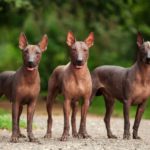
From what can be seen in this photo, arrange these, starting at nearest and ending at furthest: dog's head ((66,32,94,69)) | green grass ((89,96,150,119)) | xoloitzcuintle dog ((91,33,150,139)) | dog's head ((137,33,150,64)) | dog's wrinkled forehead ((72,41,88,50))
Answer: dog's head ((66,32,94,69)) → dog's wrinkled forehead ((72,41,88,50)) → dog's head ((137,33,150,64)) → xoloitzcuintle dog ((91,33,150,139)) → green grass ((89,96,150,119))

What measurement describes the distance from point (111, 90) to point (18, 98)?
261 cm

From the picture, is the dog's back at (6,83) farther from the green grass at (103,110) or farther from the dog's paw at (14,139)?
the green grass at (103,110)

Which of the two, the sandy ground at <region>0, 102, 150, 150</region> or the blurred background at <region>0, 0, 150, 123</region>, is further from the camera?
the blurred background at <region>0, 0, 150, 123</region>

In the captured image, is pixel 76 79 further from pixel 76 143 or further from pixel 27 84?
pixel 76 143

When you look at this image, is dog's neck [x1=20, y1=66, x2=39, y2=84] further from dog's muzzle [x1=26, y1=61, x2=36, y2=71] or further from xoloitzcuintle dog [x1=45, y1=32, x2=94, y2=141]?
xoloitzcuintle dog [x1=45, y1=32, x2=94, y2=141]

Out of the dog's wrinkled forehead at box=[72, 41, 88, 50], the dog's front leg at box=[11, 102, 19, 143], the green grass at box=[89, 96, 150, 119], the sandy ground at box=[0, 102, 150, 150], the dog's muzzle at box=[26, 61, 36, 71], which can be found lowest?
the green grass at box=[89, 96, 150, 119]

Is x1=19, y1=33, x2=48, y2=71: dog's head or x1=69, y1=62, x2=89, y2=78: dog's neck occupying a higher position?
x1=19, y1=33, x2=48, y2=71: dog's head

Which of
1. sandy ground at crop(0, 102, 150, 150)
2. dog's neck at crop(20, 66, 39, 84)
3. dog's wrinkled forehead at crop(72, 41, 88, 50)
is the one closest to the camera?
sandy ground at crop(0, 102, 150, 150)

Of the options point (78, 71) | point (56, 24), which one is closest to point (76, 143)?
point (78, 71)

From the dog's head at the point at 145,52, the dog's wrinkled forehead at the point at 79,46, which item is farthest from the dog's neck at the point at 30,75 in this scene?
the dog's head at the point at 145,52

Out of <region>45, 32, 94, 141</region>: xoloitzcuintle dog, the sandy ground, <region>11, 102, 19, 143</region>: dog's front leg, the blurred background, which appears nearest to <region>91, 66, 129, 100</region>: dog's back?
<region>45, 32, 94, 141</region>: xoloitzcuintle dog

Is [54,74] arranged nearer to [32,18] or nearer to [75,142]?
[75,142]

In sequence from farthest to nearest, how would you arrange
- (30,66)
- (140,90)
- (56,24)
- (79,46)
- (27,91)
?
(56,24) → (140,90) → (79,46) → (27,91) → (30,66)

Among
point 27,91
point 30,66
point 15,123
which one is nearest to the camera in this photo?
point 30,66
